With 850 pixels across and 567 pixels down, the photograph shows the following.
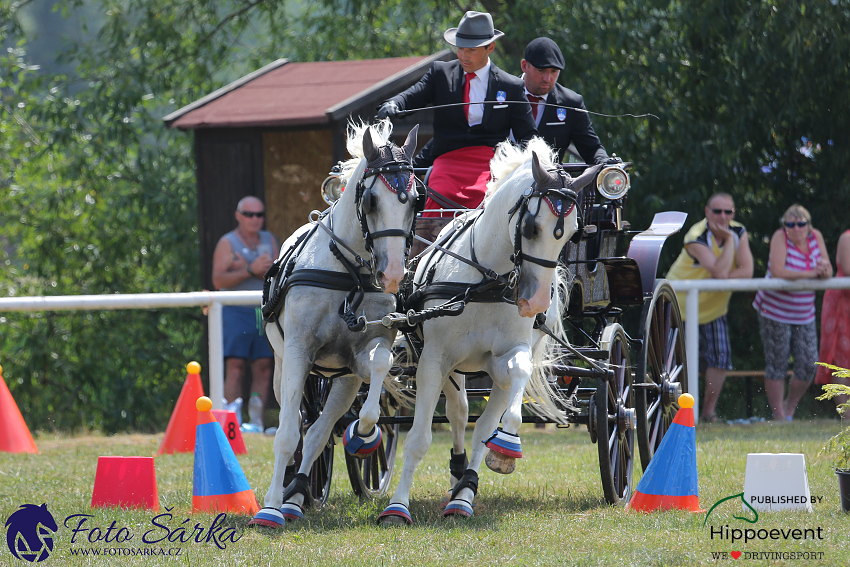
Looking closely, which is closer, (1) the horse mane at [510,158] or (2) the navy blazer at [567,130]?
(1) the horse mane at [510,158]

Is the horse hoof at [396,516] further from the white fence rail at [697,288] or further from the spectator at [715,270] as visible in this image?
the spectator at [715,270]

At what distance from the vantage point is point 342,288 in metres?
5.07

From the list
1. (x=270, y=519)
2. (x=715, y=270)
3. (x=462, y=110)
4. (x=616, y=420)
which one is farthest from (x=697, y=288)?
(x=270, y=519)

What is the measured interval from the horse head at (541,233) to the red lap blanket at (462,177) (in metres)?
1.28

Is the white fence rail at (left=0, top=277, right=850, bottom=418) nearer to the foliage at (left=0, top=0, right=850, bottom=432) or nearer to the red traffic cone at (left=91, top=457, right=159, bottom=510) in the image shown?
the foliage at (left=0, top=0, right=850, bottom=432)

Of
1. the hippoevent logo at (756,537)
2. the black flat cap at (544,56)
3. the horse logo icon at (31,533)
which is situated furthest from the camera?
the black flat cap at (544,56)

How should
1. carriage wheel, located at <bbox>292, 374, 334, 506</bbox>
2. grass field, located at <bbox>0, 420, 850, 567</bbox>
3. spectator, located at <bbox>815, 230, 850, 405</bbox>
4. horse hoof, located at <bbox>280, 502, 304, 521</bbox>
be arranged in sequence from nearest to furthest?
grass field, located at <bbox>0, 420, 850, 567</bbox>, horse hoof, located at <bbox>280, 502, 304, 521</bbox>, carriage wheel, located at <bbox>292, 374, 334, 506</bbox>, spectator, located at <bbox>815, 230, 850, 405</bbox>

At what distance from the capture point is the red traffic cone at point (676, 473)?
526 cm

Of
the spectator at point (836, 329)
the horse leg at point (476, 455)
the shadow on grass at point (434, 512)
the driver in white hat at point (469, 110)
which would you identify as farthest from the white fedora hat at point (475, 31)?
the spectator at point (836, 329)

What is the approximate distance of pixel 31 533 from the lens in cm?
473

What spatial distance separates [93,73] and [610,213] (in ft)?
30.6

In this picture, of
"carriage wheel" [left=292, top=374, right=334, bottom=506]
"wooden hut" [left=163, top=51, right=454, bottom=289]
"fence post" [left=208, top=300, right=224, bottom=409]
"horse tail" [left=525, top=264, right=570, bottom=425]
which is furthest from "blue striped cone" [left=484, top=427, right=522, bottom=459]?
"wooden hut" [left=163, top=51, right=454, bottom=289]

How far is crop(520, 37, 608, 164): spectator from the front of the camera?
6504mm

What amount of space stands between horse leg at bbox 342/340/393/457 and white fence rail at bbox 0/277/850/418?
3.80m
